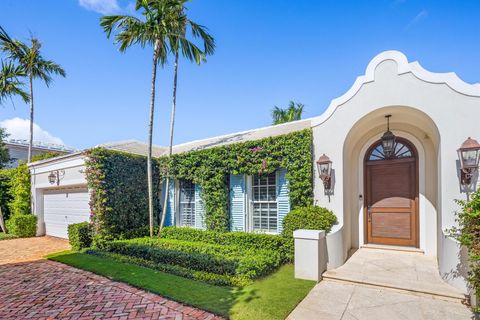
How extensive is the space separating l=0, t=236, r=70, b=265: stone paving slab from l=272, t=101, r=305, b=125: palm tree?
730 inches

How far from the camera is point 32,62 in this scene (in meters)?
14.9

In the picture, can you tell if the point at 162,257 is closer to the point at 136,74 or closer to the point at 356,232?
the point at 356,232

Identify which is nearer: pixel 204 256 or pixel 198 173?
pixel 204 256

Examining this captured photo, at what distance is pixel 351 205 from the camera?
7824mm

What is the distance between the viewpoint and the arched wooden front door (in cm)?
729

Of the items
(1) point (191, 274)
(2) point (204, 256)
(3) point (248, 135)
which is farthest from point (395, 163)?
(1) point (191, 274)

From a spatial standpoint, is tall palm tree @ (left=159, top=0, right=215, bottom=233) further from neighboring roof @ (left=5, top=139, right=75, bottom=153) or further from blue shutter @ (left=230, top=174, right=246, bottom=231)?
neighboring roof @ (left=5, top=139, right=75, bottom=153)

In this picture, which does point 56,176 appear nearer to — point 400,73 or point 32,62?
point 32,62

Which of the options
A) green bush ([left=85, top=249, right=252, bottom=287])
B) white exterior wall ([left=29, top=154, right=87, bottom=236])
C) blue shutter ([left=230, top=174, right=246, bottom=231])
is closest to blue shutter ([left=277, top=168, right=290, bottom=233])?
blue shutter ([left=230, top=174, right=246, bottom=231])

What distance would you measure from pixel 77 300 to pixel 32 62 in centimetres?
1595

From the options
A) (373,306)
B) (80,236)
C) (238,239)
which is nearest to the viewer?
(373,306)

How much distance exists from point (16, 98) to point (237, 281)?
17598mm

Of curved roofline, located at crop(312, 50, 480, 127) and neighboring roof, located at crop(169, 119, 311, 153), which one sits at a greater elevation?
curved roofline, located at crop(312, 50, 480, 127)

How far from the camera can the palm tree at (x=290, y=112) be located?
23.1 meters
